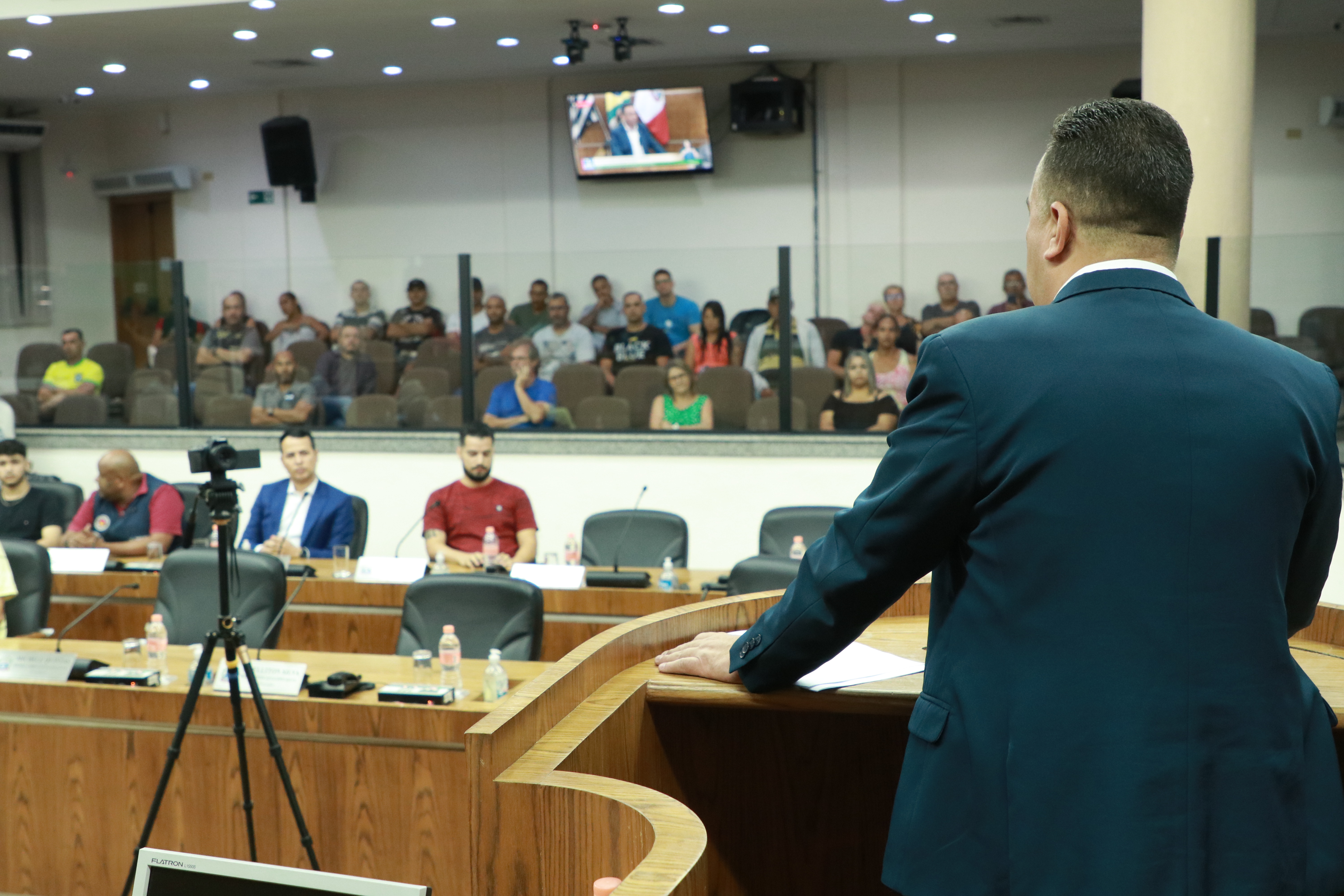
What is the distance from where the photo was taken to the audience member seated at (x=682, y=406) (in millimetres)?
6652

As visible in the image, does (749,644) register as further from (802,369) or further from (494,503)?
(802,369)

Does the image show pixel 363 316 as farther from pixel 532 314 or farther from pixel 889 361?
pixel 889 361

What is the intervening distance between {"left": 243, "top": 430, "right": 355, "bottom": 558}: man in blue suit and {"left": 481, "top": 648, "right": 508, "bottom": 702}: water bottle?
7.63 feet

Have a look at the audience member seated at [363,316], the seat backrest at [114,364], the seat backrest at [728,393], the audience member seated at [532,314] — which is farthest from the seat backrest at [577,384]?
the seat backrest at [114,364]

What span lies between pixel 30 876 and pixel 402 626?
1.24 metres

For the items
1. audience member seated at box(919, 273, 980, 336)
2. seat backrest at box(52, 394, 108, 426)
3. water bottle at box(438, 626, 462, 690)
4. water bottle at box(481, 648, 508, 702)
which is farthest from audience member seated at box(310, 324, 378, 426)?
water bottle at box(481, 648, 508, 702)

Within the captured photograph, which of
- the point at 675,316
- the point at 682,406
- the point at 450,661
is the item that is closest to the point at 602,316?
the point at 675,316

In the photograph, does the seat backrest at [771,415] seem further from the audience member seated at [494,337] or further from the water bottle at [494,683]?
the water bottle at [494,683]

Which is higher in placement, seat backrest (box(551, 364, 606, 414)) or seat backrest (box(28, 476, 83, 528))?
seat backrest (box(551, 364, 606, 414))

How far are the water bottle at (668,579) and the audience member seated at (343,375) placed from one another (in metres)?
2.97

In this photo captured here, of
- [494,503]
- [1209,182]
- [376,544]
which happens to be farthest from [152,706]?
[1209,182]

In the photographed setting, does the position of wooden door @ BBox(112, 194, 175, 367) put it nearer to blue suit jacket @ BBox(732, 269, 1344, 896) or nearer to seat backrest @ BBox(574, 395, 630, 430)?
seat backrest @ BBox(574, 395, 630, 430)

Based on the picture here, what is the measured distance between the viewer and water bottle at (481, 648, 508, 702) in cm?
332

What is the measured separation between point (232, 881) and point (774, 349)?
5446 mm
